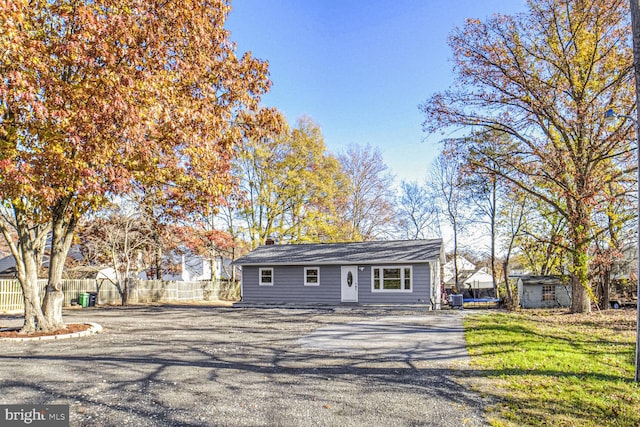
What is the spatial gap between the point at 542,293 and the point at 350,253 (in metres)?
11.6

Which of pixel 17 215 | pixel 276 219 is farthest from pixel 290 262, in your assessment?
pixel 17 215

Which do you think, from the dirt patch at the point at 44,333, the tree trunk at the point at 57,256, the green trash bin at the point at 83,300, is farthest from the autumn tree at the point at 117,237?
the dirt patch at the point at 44,333

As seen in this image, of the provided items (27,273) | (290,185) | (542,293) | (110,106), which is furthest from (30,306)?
(542,293)

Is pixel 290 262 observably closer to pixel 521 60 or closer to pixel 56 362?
pixel 521 60

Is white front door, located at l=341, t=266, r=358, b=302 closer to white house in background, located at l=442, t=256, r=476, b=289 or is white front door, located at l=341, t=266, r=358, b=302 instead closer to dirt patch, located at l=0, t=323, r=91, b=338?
dirt patch, located at l=0, t=323, r=91, b=338

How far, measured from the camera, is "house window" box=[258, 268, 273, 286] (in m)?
24.2

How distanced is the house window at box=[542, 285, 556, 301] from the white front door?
11450mm

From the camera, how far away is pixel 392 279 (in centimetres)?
2188

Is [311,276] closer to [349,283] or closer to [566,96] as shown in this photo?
[349,283]

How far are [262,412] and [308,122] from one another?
97.0 feet

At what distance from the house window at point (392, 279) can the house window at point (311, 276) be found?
9.91 ft

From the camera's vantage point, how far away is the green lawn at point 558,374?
5.22 metres

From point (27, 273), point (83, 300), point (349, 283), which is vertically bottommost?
point (83, 300)

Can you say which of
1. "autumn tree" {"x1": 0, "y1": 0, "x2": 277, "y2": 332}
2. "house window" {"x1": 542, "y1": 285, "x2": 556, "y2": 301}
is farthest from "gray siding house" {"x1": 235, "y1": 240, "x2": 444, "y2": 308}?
"autumn tree" {"x1": 0, "y1": 0, "x2": 277, "y2": 332}
